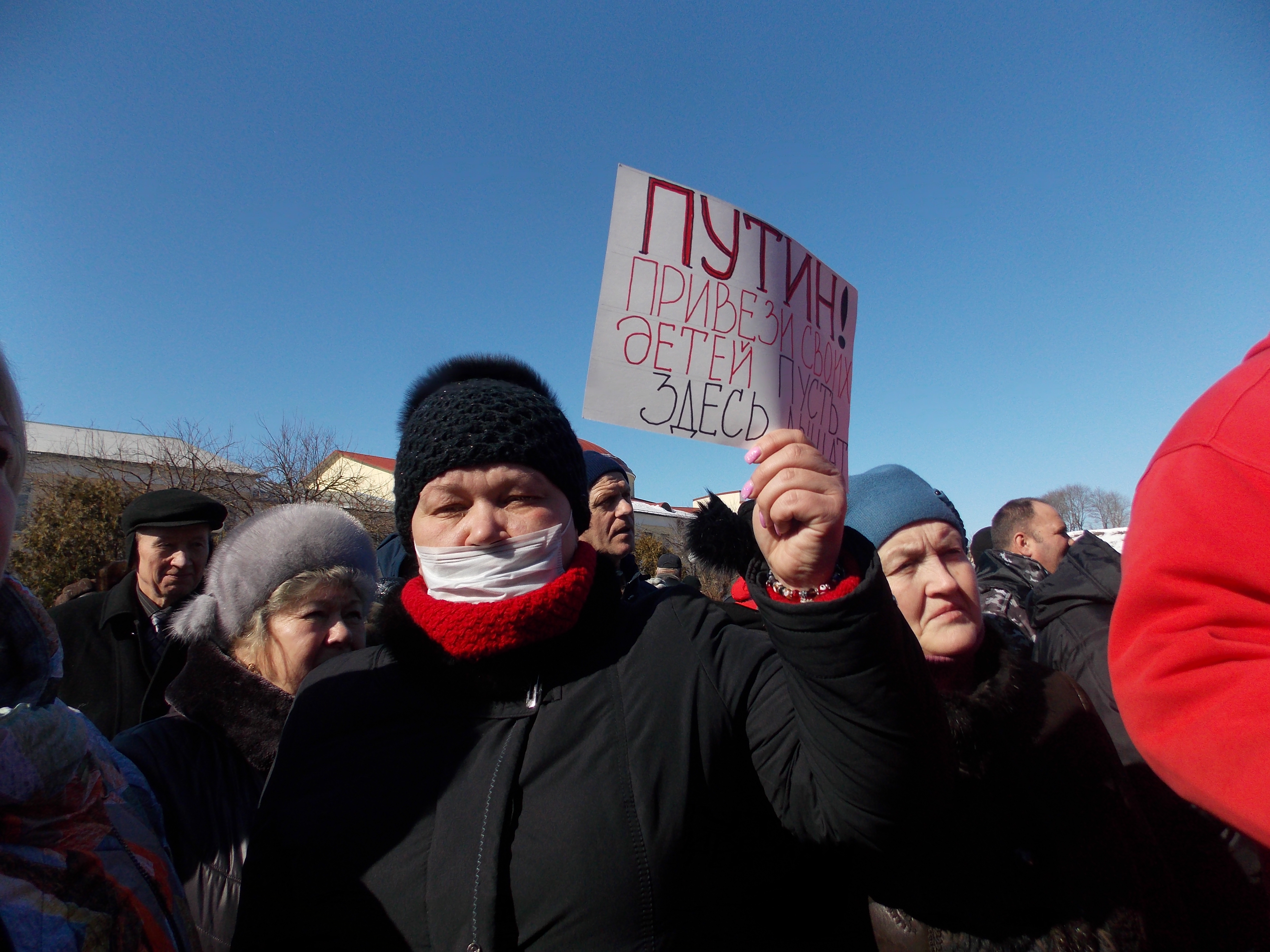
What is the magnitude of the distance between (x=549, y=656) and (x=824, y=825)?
65 cm

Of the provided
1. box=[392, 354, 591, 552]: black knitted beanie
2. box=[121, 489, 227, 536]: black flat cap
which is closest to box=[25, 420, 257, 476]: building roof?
box=[392, 354, 591, 552]: black knitted beanie

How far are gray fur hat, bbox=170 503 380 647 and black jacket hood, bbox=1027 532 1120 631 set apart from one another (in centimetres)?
264

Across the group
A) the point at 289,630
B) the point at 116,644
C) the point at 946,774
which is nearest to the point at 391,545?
the point at 116,644

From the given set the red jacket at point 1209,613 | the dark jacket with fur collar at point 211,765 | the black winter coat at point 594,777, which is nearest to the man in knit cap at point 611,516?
the dark jacket with fur collar at point 211,765

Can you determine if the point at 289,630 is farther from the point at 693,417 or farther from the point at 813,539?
the point at 813,539

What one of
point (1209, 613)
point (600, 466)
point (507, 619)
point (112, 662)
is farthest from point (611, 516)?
point (1209, 613)

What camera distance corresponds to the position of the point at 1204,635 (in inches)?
40.5

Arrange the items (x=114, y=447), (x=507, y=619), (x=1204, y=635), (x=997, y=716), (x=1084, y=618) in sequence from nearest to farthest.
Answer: (x=1204, y=635) < (x=507, y=619) < (x=997, y=716) < (x=1084, y=618) < (x=114, y=447)

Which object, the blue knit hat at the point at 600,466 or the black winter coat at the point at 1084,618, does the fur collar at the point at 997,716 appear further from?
the blue knit hat at the point at 600,466

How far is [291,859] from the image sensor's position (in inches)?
58.1

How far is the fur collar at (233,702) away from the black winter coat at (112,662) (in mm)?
1257

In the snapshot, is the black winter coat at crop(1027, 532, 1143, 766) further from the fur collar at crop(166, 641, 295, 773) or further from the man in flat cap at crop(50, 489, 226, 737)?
the man in flat cap at crop(50, 489, 226, 737)

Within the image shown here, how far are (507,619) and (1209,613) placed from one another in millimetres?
1256

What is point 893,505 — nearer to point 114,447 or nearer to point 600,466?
point 600,466
